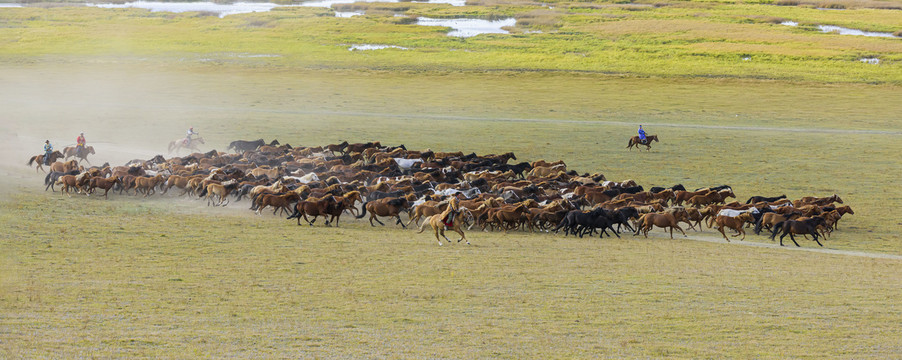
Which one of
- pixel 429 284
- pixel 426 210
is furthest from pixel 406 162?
pixel 429 284

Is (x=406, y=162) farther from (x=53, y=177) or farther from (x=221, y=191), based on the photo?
(x=53, y=177)

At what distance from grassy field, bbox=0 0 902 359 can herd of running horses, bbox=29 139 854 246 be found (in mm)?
636

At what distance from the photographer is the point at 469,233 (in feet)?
69.1

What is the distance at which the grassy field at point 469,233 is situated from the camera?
41.3 ft

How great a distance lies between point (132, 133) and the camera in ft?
144

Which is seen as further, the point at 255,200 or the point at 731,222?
the point at 255,200

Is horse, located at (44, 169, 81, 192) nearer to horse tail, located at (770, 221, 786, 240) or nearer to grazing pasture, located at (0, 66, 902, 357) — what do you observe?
grazing pasture, located at (0, 66, 902, 357)

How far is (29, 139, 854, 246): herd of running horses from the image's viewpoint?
21.5m

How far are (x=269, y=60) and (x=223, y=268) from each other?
2677 inches

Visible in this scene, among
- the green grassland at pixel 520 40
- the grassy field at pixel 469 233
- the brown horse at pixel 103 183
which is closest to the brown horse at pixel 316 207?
the grassy field at pixel 469 233

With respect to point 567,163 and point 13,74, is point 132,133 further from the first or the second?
point 13,74

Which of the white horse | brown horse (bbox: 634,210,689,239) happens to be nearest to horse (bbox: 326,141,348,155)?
the white horse

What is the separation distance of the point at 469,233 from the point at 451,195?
9.15ft

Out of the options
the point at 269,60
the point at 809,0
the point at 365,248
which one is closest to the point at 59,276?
the point at 365,248
